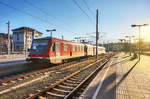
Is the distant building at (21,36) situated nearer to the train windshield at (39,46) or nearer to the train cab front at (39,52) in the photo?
the train windshield at (39,46)

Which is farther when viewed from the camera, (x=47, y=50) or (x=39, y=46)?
(x=39, y=46)

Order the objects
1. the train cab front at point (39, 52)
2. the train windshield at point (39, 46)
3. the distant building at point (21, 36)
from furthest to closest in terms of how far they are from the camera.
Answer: the distant building at point (21, 36), the train windshield at point (39, 46), the train cab front at point (39, 52)

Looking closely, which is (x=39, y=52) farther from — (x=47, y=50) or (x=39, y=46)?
(x=47, y=50)

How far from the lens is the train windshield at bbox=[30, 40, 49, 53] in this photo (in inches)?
441

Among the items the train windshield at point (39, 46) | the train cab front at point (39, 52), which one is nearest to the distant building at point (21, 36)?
the train windshield at point (39, 46)

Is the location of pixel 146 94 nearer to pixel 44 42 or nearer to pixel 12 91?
pixel 12 91

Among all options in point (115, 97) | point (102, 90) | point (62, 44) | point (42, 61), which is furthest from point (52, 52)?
point (115, 97)

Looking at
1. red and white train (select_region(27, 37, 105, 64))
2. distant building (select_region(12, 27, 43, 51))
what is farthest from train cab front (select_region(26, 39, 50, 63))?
distant building (select_region(12, 27, 43, 51))

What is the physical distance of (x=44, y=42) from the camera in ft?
37.6

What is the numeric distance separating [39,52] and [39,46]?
70cm

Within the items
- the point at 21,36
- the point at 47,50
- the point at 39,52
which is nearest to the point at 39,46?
the point at 39,52

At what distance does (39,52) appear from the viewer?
11281 mm

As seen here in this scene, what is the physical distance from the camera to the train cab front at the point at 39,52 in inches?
427

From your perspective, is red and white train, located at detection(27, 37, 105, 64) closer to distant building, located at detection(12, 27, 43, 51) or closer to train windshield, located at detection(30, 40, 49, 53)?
train windshield, located at detection(30, 40, 49, 53)
